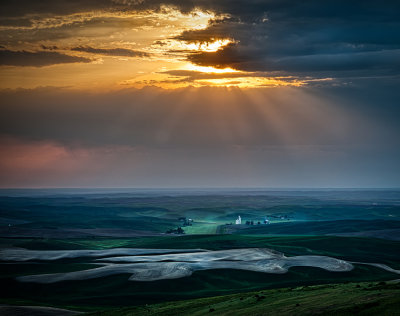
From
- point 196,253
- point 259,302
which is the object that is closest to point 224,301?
point 259,302

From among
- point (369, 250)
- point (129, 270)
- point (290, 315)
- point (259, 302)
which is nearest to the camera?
point (290, 315)

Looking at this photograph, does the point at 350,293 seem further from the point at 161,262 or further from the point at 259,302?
the point at 161,262

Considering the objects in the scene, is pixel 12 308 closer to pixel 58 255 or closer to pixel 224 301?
pixel 224 301

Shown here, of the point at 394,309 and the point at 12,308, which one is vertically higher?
the point at 394,309

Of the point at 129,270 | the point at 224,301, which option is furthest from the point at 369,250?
the point at 224,301

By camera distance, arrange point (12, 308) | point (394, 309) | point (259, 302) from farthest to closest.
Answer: point (12, 308) → point (259, 302) → point (394, 309)

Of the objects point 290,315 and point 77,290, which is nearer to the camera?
point 290,315
